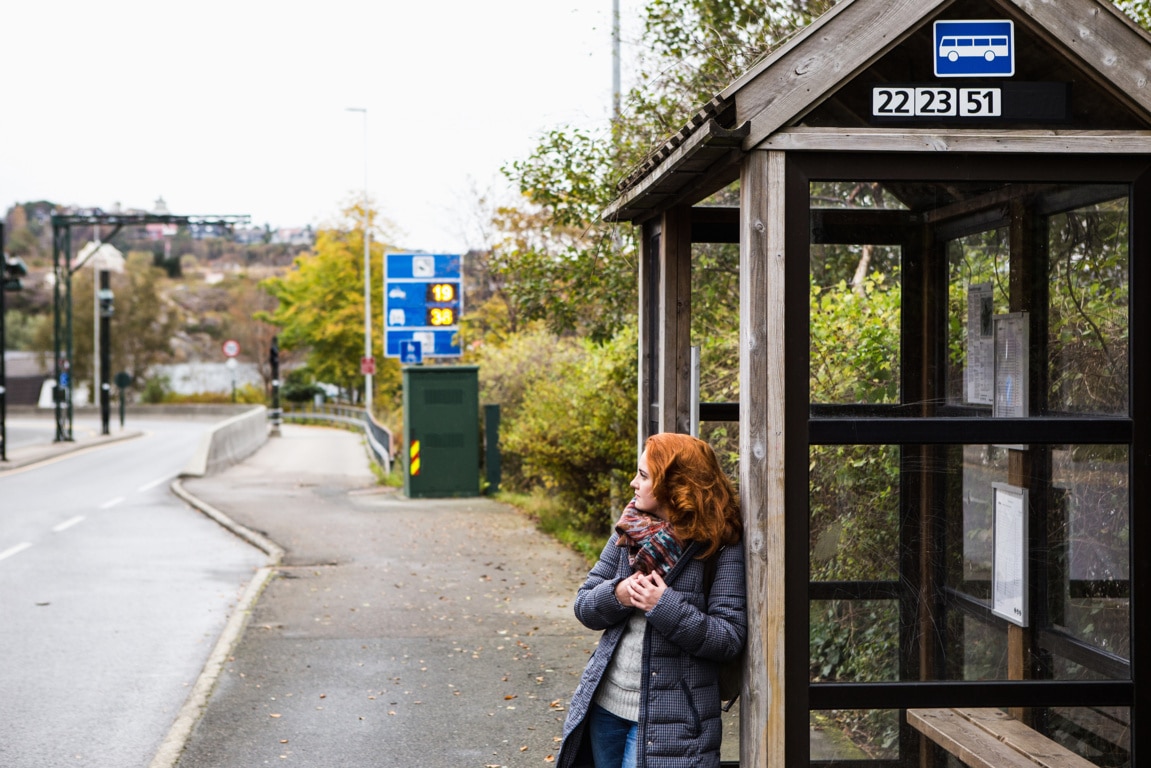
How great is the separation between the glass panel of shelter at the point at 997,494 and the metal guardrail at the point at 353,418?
19.1 metres

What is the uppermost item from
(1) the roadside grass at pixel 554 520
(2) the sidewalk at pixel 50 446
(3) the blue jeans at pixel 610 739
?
(3) the blue jeans at pixel 610 739

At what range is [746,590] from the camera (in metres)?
4.01

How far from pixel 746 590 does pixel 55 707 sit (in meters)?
5.00

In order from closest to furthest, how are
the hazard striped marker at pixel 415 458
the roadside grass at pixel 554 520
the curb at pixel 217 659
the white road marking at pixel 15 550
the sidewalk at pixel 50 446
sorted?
the curb at pixel 217 659, the roadside grass at pixel 554 520, the white road marking at pixel 15 550, the hazard striped marker at pixel 415 458, the sidewalk at pixel 50 446

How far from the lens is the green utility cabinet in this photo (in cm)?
1812

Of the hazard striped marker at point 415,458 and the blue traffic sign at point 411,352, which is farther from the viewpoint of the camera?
the blue traffic sign at point 411,352

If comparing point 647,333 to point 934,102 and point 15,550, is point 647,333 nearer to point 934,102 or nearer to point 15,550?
point 934,102

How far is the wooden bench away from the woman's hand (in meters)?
1.39

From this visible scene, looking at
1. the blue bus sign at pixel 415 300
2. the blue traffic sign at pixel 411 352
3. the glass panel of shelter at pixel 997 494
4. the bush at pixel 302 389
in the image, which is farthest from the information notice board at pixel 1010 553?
the bush at pixel 302 389

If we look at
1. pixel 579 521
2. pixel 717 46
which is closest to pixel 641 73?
pixel 717 46

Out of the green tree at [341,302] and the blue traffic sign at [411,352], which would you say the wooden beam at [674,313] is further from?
the green tree at [341,302]

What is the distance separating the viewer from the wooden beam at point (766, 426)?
3924 mm

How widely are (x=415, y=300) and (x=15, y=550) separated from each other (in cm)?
1024

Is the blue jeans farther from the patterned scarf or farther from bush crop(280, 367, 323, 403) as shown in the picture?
bush crop(280, 367, 323, 403)
